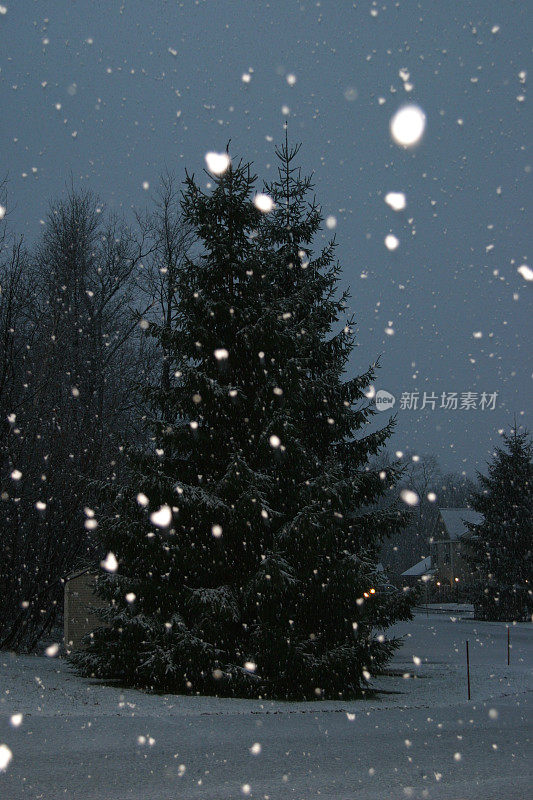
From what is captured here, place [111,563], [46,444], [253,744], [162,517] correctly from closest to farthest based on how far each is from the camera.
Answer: [253,744] < [162,517] < [111,563] < [46,444]

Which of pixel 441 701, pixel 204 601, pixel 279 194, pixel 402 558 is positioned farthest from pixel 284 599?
pixel 402 558

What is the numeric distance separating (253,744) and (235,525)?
501 cm

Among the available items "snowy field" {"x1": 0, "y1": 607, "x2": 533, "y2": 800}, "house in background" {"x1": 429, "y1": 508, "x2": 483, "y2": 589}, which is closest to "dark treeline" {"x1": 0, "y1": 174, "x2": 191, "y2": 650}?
"snowy field" {"x1": 0, "y1": 607, "x2": 533, "y2": 800}

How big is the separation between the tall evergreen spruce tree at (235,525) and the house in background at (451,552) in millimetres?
52414

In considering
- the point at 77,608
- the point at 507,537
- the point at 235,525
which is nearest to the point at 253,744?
the point at 235,525

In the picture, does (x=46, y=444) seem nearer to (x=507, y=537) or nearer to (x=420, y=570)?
(x=507, y=537)

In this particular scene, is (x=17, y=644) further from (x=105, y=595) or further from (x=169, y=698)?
(x=169, y=698)

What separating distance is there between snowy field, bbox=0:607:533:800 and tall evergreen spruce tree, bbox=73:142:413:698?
74cm

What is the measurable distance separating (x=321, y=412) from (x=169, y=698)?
7063mm

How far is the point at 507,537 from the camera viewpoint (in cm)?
4144

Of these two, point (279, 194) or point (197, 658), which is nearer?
point (197, 658)

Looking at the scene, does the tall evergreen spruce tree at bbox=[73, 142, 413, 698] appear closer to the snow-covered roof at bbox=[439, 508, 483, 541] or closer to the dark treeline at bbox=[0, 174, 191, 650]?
Answer: the dark treeline at bbox=[0, 174, 191, 650]

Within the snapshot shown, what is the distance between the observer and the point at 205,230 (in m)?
15.6

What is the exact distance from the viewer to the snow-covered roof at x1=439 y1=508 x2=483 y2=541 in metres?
68.5
